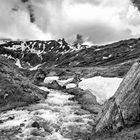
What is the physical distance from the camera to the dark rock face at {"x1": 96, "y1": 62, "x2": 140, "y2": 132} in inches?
846

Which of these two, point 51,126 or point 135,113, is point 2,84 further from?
point 135,113

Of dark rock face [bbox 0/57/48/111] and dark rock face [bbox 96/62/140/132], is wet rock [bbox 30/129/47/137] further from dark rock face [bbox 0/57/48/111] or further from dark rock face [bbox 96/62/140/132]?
dark rock face [bbox 0/57/48/111]

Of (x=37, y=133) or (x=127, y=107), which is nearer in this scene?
(x=127, y=107)

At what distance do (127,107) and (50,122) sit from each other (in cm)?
1268

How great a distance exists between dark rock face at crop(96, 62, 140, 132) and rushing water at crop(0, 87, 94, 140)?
3.90 metres

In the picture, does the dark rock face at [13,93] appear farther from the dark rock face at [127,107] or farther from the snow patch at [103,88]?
the dark rock face at [127,107]

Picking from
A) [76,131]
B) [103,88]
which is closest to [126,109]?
[76,131]

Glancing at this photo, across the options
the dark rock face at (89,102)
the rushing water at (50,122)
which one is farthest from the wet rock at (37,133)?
the dark rock face at (89,102)

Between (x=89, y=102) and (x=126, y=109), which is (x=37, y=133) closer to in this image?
(x=126, y=109)

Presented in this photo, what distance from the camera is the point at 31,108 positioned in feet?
130

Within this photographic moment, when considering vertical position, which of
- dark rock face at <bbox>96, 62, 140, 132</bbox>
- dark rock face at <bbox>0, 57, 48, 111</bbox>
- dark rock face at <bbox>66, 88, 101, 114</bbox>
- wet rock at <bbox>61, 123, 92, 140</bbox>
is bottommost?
wet rock at <bbox>61, 123, 92, 140</bbox>

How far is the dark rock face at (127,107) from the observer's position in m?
21.5

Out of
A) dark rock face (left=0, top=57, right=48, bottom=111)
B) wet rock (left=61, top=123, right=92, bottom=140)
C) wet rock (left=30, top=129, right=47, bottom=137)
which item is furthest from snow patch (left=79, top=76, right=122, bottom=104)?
wet rock (left=30, top=129, right=47, bottom=137)

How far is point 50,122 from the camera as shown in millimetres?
30828
